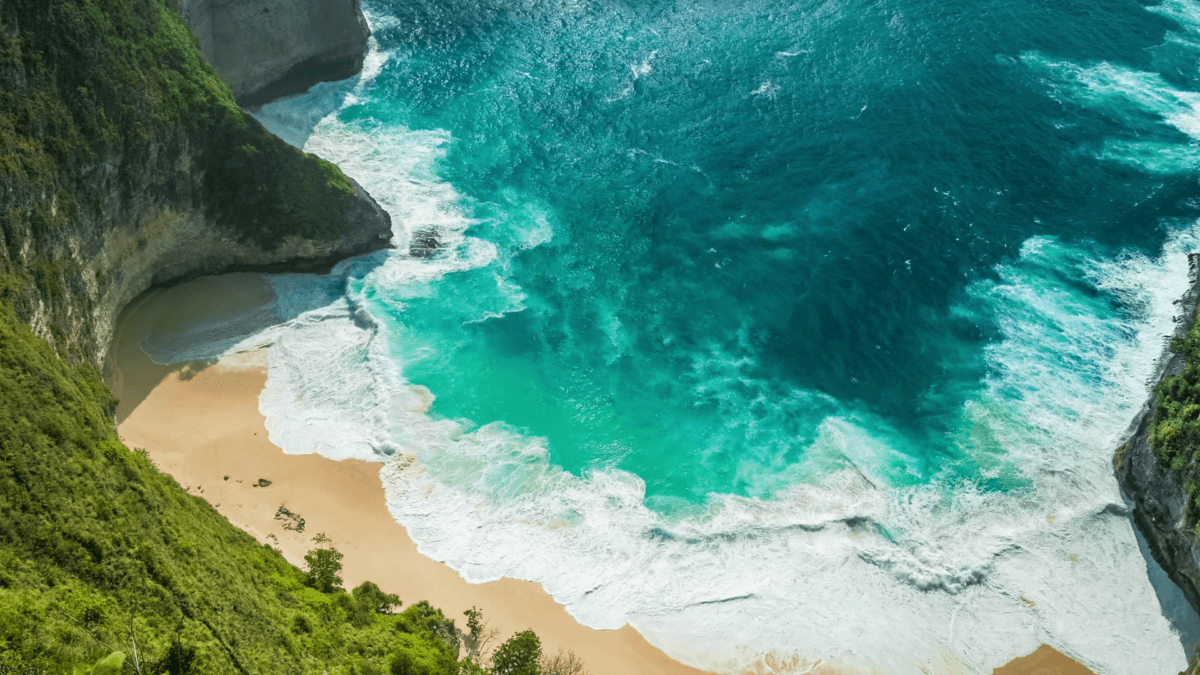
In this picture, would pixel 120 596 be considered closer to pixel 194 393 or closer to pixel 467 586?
pixel 467 586

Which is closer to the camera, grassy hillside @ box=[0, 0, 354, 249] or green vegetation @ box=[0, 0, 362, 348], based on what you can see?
green vegetation @ box=[0, 0, 362, 348]

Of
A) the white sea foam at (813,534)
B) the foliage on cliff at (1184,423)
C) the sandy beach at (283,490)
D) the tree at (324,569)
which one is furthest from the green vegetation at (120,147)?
the foliage on cliff at (1184,423)

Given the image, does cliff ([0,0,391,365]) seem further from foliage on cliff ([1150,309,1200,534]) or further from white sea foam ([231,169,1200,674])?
foliage on cliff ([1150,309,1200,534])

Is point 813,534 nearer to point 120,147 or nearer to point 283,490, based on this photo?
point 283,490

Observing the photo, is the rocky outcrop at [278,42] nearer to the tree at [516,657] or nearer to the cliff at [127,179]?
the cliff at [127,179]

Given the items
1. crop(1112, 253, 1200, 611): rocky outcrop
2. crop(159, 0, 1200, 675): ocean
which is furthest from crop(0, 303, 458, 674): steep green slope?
crop(1112, 253, 1200, 611): rocky outcrop

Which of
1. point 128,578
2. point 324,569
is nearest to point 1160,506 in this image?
point 324,569
